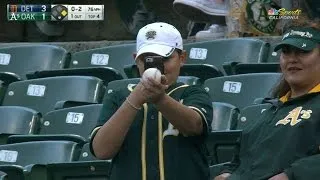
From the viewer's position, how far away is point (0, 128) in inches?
239

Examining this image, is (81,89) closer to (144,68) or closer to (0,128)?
(0,128)

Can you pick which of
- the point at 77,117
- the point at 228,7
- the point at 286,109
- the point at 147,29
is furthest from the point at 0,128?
the point at 286,109

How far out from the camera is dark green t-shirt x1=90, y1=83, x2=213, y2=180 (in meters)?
3.48

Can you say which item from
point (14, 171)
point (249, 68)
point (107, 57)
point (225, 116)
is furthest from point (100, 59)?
point (14, 171)

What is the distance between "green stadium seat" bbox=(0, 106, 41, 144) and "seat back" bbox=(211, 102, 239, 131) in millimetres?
1207

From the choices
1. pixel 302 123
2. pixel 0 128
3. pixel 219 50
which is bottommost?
pixel 0 128

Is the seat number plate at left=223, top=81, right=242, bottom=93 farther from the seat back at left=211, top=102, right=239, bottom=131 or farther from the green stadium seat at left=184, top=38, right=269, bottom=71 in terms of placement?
the green stadium seat at left=184, top=38, right=269, bottom=71

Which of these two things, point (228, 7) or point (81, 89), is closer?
point (81, 89)

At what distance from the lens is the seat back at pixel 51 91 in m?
6.31

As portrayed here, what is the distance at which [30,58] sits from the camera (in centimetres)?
746

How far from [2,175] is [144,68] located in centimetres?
122

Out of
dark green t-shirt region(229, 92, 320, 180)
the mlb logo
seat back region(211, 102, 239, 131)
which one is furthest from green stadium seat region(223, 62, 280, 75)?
dark green t-shirt region(229, 92, 320, 180)

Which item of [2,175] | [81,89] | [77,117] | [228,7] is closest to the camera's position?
[2,175]

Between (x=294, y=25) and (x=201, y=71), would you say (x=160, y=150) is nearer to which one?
(x=294, y=25)
